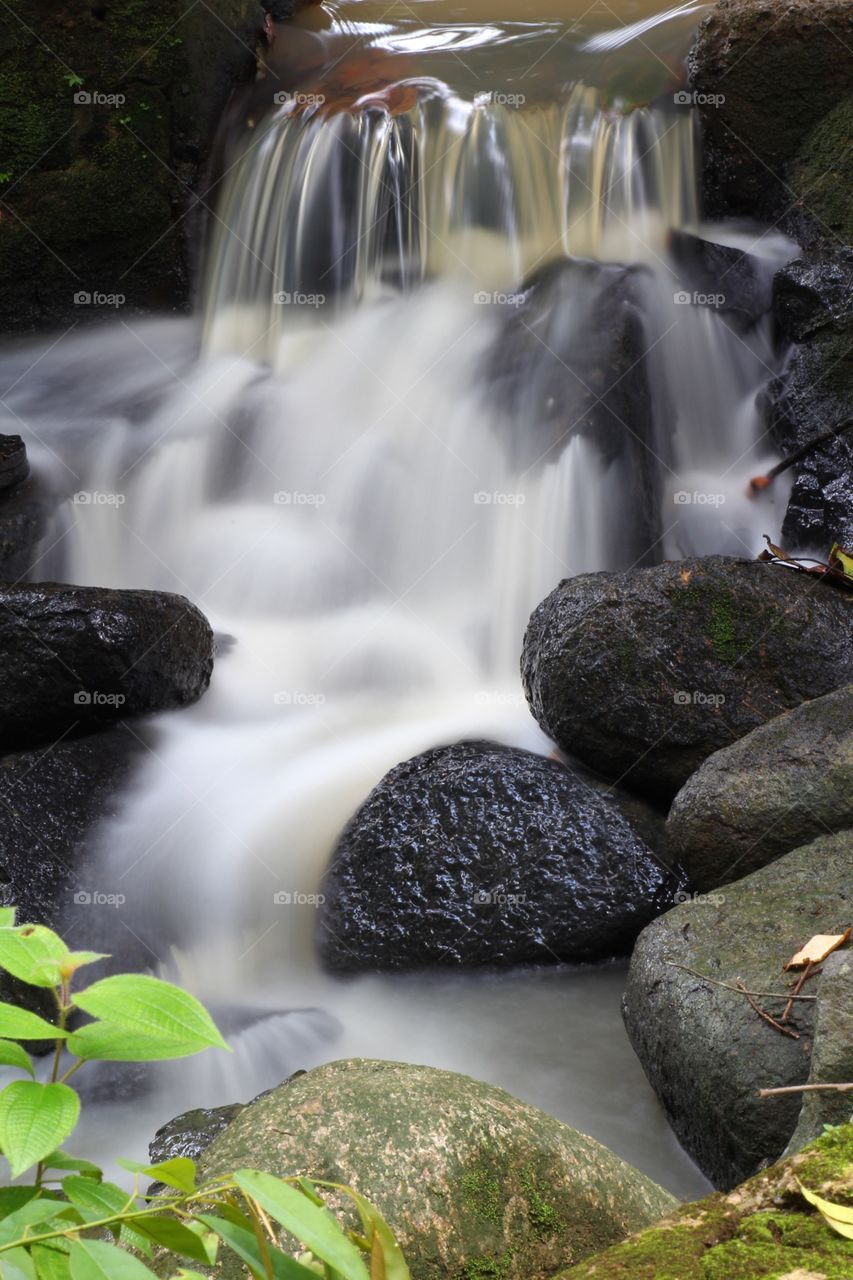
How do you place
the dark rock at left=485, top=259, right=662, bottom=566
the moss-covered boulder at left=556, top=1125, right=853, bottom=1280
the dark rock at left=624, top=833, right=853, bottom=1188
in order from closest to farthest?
the moss-covered boulder at left=556, top=1125, right=853, bottom=1280
the dark rock at left=624, top=833, right=853, bottom=1188
the dark rock at left=485, top=259, right=662, bottom=566

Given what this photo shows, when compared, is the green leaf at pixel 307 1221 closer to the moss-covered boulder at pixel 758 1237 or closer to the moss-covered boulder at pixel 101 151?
the moss-covered boulder at pixel 758 1237

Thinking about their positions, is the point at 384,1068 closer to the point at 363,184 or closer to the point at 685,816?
the point at 685,816

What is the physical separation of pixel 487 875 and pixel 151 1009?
4.01 metres

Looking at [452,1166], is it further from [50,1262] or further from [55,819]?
[55,819]

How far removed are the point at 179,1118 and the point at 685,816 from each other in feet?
6.46

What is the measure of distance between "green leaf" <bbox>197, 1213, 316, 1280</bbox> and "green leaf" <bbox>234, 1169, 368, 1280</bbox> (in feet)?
0.12

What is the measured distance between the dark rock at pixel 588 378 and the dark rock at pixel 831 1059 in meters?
4.60

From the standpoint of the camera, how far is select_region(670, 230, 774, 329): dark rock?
7.54 metres
